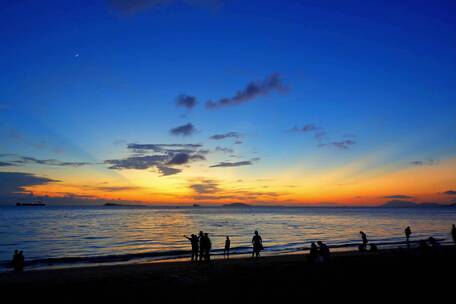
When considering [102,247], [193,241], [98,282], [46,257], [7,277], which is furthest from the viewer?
[102,247]

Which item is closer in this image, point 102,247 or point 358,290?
point 358,290

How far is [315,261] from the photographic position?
68.7ft

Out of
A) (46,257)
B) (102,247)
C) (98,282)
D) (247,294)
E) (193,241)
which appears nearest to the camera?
(247,294)

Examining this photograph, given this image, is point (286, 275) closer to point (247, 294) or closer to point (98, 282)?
point (247, 294)

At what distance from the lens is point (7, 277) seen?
749 inches

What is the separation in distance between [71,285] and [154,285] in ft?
11.9

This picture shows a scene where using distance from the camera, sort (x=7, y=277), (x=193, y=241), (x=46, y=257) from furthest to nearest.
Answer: (x=46, y=257) < (x=193, y=241) < (x=7, y=277)

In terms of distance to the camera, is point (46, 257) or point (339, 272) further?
point (46, 257)

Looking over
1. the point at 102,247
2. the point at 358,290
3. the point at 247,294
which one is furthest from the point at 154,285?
the point at 102,247

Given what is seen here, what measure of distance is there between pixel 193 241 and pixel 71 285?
405 inches

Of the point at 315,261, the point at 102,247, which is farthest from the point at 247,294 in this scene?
the point at 102,247

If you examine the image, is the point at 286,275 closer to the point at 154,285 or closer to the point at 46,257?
the point at 154,285

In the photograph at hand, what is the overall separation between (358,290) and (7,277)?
1824cm

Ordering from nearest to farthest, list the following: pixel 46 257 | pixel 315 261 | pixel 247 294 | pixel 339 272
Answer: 1. pixel 247 294
2. pixel 339 272
3. pixel 315 261
4. pixel 46 257
